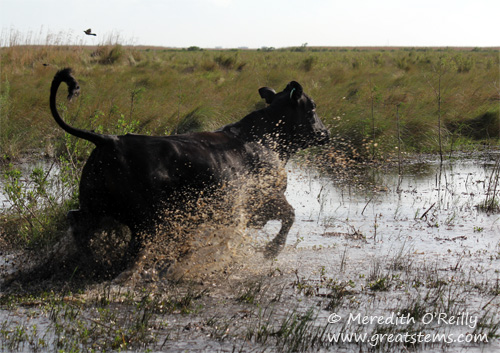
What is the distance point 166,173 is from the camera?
523 centimetres

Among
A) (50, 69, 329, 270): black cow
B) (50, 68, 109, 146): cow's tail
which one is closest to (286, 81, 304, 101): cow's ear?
(50, 69, 329, 270): black cow

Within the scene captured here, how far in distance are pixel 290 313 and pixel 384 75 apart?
17957 mm

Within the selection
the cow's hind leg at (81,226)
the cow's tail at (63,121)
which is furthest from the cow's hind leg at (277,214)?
the cow's tail at (63,121)

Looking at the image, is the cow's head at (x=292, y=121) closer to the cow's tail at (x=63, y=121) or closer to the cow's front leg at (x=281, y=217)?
the cow's front leg at (x=281, y=217)

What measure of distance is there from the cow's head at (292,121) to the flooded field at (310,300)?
3.35ft

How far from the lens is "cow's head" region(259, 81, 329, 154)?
6918 mm

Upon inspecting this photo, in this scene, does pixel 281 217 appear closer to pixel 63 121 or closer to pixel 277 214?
pixel 277 214

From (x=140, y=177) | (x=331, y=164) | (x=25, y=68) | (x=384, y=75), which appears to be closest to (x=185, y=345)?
(x=140, y=177)

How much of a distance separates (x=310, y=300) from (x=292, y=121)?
8.84 feet

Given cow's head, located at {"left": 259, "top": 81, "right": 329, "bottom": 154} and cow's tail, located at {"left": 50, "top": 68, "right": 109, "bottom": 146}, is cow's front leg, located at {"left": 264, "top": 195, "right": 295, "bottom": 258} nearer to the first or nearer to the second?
cow's head, located at {"left": 259, "top": 81, "right": 329, "bottom": 154}

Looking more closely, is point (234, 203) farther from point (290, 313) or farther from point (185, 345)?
point (185, 345)

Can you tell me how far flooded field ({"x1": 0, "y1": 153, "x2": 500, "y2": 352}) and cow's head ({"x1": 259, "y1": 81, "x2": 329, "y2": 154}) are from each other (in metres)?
1.02

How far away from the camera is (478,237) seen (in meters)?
6.89

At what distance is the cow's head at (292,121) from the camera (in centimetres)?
692
